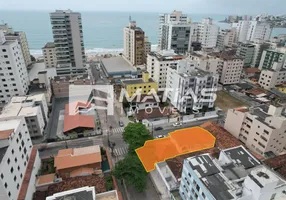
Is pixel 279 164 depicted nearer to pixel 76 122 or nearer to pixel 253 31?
pixel 76 122

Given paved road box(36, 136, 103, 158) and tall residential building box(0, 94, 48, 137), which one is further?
tall residential building box(0, 94, 48, 137)

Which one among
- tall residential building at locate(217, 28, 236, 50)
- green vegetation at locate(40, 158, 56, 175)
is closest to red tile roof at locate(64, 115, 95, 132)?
green vegetation at locate(40, 158, 56, 175)

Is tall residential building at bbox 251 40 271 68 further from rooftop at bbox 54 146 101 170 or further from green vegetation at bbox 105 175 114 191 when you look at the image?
green vegetation at bbox 105 175 114 191

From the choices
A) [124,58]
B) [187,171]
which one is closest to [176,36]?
[124,58]

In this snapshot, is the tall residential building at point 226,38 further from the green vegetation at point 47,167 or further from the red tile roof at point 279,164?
the green vegetation at point 47,167

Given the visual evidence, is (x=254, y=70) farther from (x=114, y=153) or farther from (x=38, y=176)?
(x=38, y=176)
